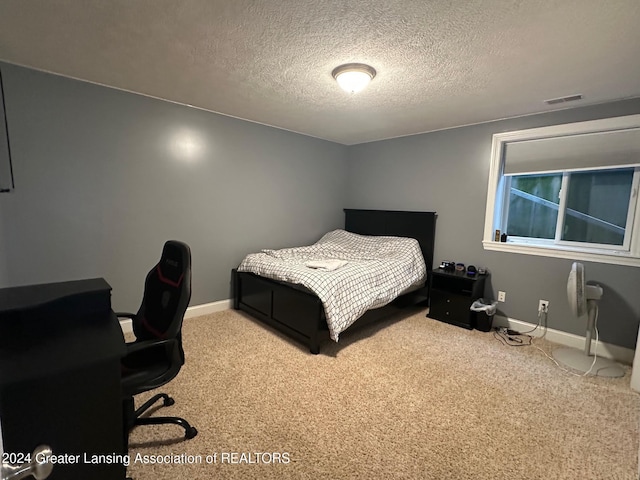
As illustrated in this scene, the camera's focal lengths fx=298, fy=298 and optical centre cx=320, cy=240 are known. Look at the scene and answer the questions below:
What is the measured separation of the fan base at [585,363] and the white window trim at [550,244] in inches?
34.2

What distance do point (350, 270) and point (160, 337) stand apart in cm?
178

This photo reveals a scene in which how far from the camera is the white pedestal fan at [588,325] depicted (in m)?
2.45

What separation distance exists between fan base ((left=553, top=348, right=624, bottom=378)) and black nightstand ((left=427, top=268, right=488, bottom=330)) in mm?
780

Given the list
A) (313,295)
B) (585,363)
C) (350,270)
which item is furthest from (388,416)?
(585,363)

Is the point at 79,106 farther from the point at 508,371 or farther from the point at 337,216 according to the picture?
the point at 508,371

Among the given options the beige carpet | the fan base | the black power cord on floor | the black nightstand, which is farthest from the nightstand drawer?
the fan base

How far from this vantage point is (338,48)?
Answer: 1880 mm

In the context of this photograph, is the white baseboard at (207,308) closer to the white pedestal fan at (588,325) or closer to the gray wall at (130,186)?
the gray wall at (130,186)

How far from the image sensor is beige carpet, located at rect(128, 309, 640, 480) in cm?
152

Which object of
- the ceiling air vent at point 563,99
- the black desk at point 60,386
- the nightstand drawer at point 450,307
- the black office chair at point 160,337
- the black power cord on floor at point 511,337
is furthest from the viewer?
the nightstand drawer at point 450,307

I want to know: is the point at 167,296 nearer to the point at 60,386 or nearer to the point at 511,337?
the point at 60,386

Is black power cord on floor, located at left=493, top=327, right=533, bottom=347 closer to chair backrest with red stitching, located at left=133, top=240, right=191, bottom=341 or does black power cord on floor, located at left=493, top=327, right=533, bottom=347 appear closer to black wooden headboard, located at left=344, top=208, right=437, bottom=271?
black wooden headboard, located at left=344, top=208, right=437, bottom=271

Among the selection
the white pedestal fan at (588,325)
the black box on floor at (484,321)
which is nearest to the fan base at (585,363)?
the white pedestal fan at (588,325)

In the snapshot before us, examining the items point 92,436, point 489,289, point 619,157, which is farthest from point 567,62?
point 92,436
